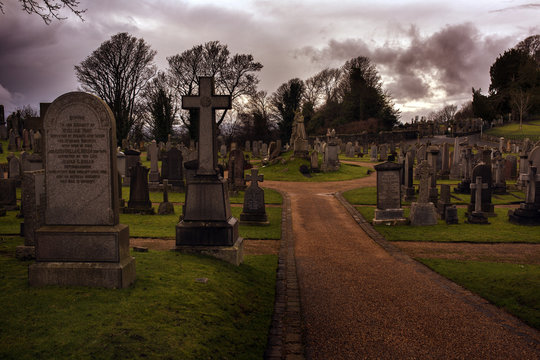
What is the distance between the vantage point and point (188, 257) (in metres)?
6.90

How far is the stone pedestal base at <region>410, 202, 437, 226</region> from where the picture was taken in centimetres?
1271

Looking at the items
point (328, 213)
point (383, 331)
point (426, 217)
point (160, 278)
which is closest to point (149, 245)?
point (160, 278)

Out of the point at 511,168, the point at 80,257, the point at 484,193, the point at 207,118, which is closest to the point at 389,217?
the point at 484,193

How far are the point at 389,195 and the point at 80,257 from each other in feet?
33.5

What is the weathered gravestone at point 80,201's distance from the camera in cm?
495

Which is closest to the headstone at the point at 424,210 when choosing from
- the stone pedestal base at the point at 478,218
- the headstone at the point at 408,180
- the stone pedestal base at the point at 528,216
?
the stone pedestal base at the point at 478,218

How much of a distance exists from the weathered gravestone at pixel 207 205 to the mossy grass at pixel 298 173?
61.2 feet

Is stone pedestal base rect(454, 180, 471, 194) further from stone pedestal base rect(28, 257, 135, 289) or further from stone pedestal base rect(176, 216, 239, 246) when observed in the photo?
stone pedestal base rect(28, 257, 135, 289)

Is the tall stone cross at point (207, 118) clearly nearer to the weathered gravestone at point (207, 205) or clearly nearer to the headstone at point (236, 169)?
the weathered gravestone at point (207, 205)

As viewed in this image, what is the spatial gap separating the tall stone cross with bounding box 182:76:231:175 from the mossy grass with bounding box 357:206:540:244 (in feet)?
20.5

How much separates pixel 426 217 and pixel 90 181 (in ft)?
35.8

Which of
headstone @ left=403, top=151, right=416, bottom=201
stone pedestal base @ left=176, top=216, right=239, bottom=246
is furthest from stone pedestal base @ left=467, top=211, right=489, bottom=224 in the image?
stone pedestal base @ left=176, top=216, right=239, bottom=246

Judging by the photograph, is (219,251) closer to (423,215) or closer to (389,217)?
(389,217)

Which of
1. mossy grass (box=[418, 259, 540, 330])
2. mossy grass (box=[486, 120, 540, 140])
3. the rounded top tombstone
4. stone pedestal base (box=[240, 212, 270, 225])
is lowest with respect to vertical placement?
mossy grass (box=[418, 259, 540, 330])
